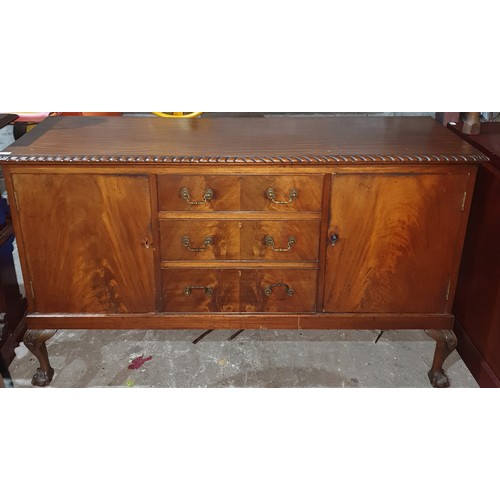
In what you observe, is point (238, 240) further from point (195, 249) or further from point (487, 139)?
point (487, 139)

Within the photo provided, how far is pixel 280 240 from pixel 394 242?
45 cm

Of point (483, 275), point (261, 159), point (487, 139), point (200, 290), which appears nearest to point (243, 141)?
point (261, 159)

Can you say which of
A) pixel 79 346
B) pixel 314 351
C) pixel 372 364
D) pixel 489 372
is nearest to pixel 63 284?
pixel 79 346

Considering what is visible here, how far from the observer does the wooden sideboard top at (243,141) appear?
6.19ft

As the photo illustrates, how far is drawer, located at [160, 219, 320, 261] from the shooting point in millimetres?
2020

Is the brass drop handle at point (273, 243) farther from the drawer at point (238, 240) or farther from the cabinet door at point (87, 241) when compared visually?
the cabinet door at point (87, 241)

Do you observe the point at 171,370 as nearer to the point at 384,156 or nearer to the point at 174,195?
the point at 174,195

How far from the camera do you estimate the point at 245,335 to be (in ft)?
8.73

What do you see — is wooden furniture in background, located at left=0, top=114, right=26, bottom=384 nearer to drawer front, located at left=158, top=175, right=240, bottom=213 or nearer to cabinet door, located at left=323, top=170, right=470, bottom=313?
drawer front, located at left=158, top=175, right=240, bottom=213

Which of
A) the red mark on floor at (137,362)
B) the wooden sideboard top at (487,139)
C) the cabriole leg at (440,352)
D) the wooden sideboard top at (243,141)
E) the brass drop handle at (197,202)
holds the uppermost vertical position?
the wooden sideboard top at (243,141)

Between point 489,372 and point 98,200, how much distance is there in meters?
1.70

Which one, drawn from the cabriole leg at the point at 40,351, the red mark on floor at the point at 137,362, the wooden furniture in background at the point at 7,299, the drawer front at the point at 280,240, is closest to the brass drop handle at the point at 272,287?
the drawer front at the point at 280,240

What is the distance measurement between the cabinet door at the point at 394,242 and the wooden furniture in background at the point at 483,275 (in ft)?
0.52

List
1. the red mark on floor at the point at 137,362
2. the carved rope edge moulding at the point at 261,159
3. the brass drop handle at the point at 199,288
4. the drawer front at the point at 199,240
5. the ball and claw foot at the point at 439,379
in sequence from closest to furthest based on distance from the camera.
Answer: the carved rope edge moulding at the point at 261,159
the drawer front at the point at 199,240
the brass drop handle at the point at 199,288
the ball and claw foot at the point at 439,379
the red mark on floor at the point at 137,362
